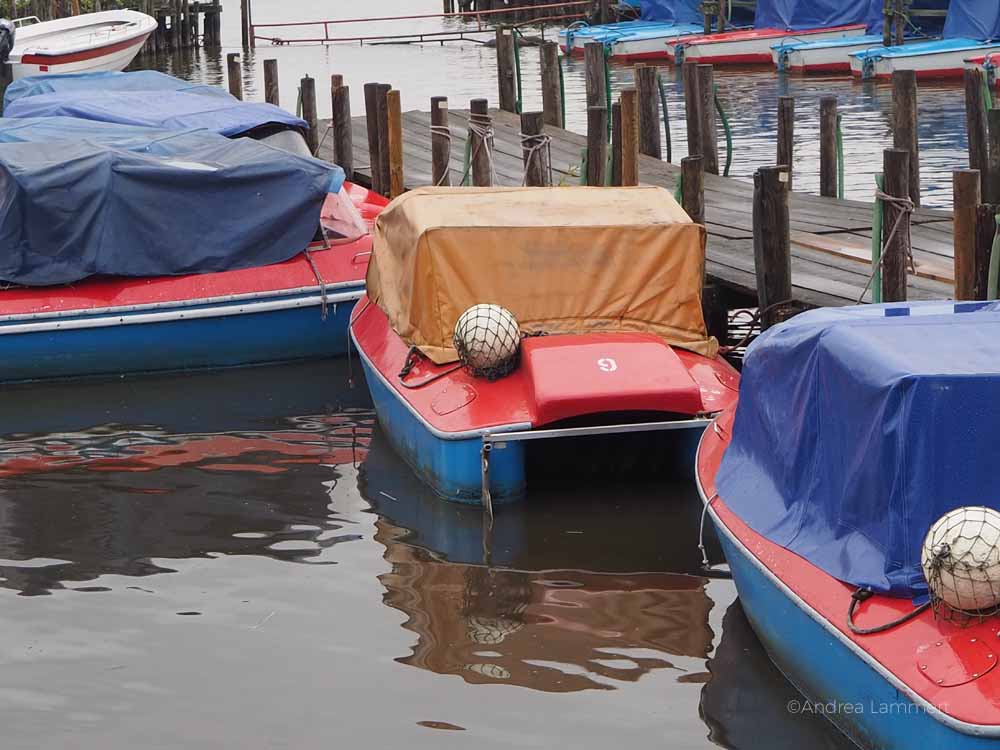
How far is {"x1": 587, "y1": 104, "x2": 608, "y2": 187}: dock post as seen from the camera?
13180mm

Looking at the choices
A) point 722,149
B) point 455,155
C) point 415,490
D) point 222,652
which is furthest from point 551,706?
point 722,149

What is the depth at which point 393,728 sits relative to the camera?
6621 millimetres

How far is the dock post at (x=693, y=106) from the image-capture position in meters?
15.6

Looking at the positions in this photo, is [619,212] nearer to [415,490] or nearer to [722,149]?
[415,490]

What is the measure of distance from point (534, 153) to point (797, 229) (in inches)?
94.0

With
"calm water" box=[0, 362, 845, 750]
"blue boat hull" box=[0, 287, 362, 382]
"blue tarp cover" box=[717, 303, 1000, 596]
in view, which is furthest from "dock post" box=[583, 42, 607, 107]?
"blue tarp cover" box=[717, 303, 1000, 596]

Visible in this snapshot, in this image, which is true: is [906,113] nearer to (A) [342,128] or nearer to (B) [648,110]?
(B) [648,110]

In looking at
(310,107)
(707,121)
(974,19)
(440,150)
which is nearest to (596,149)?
(440,150)

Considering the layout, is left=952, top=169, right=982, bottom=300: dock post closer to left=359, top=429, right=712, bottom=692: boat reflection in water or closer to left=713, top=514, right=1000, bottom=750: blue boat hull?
left=359, top=429, right=712, bottom=692: boat reflection in water

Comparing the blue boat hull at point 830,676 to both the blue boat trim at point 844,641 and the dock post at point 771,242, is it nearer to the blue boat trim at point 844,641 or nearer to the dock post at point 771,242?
the blue boat trim at point 844,641

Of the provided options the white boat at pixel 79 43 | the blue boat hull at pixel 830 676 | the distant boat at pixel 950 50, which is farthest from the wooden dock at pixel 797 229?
the distant boat at pixel 950 50

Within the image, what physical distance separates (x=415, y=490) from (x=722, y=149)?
16.3 metres

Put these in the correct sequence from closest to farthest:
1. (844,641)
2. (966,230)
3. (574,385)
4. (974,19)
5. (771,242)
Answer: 1. (844,641)
2. (574,385)
3. (966,230)
4. (771,242)
5. (974,19)

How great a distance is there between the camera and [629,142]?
12.8 m
